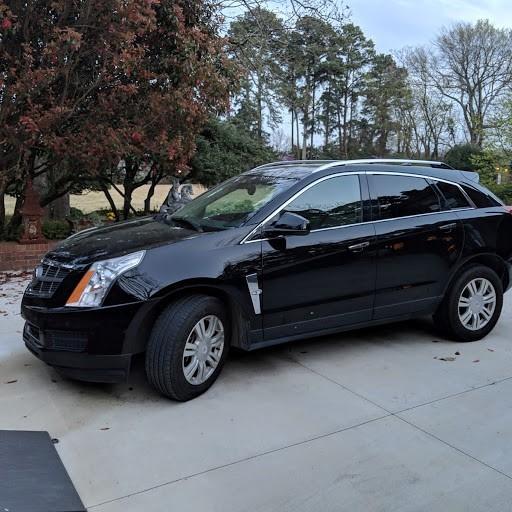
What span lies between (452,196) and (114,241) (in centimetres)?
319

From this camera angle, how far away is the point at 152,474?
3064 mm

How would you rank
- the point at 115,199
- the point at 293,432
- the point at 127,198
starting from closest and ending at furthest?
the point at 293,432 < the point at 127,198 < the point at 115,199

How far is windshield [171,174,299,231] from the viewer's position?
441 cm

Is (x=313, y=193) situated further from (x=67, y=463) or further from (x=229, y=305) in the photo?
(x=67, y=463)

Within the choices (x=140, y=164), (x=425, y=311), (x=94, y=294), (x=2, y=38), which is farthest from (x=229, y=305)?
(x=140, y=164)

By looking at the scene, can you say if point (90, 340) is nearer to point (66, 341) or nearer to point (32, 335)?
point (66, 341)

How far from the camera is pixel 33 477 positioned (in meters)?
2.92

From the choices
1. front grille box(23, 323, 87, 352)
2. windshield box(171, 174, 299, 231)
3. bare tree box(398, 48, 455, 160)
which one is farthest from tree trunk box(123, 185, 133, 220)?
bare tree box(398, 48, 455, 160)

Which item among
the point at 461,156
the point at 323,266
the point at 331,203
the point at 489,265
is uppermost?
the point at 461,156

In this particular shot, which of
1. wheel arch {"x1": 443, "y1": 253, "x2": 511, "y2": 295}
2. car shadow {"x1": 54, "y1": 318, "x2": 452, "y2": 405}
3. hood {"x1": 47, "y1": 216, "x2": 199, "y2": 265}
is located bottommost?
car shadow {"x1": 54, "y1": 318, "x2": 452, "y2": 405}

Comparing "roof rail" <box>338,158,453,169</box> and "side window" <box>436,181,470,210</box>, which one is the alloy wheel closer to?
"roof rail" <box>338,158,453,169</box>

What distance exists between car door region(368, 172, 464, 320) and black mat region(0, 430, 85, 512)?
285 cm

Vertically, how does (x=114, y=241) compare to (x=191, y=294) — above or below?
above

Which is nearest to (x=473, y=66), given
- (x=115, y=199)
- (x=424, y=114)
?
(x=424, y=114)
